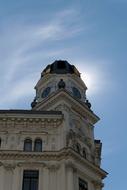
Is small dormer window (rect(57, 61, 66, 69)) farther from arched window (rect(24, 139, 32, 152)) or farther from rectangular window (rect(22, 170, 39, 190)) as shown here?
rectangular window (rect(22, 170, 39, 190))

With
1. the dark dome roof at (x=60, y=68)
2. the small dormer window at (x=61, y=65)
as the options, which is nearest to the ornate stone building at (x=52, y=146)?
the dark dome roof at (x=60, y=68)

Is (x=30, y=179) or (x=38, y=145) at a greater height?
(x=38, y=145)

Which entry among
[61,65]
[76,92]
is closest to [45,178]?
[76,92]

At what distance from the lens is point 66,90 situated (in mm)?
59219

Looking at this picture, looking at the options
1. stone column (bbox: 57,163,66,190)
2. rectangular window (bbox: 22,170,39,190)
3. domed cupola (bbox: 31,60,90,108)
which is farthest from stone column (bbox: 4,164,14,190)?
domed cupola (bbox: 31,60,90,108)

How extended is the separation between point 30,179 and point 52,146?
4940 millimetres

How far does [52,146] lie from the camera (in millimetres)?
53938

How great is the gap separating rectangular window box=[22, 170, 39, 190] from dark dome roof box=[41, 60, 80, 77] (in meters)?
19.3

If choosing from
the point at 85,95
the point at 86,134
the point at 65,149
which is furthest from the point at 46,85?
the point at 65,149

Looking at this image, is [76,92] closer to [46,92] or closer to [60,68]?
[46,92]

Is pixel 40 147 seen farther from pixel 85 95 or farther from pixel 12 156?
pixel 85 95

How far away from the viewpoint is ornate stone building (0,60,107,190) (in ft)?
167

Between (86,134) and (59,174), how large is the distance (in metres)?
8.87

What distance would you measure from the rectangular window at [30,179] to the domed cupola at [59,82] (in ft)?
41.9
